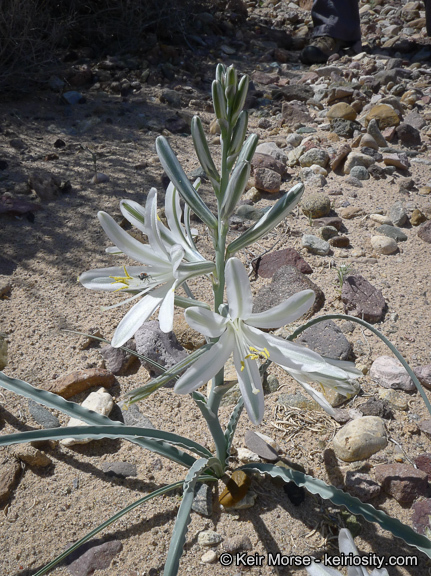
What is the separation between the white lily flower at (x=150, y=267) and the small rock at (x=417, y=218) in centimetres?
211

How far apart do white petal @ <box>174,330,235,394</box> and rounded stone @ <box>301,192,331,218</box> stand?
2083mm

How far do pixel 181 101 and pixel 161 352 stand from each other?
348cm

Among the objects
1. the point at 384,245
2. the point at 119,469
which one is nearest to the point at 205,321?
the point at 119,469

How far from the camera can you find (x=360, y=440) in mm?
1758

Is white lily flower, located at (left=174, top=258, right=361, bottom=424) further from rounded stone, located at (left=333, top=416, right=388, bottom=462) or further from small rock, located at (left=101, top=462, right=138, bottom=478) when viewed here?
small rock, located at (left=101, top=462, right=138, bottom=478)

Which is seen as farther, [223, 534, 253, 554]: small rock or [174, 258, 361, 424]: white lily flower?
[223, 534, 253, 554]: small rock

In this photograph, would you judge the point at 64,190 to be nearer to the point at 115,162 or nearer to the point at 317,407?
the point at 115,162

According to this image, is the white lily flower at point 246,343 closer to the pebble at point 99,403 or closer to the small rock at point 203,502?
the small rock at point 203,502

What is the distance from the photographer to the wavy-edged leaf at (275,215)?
4.24ft

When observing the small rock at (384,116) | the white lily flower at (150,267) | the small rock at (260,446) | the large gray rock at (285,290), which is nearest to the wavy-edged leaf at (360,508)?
the small rock at (260,446)

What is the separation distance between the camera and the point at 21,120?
14.0 ft

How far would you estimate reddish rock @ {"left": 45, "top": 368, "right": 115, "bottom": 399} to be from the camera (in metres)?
2.01

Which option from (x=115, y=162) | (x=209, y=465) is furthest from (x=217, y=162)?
(x=209, y=465)

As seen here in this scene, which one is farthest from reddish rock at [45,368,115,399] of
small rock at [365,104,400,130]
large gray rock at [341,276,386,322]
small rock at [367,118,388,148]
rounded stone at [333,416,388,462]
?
small rock at [365,104,400,130]
